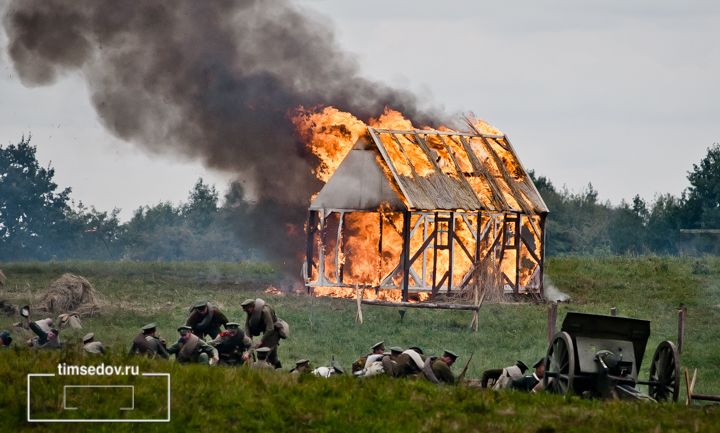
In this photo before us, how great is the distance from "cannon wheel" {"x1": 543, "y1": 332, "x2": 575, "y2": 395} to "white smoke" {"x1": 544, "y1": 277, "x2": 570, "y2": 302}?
21.3 metres

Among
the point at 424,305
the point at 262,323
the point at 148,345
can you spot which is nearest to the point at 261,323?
the point at 262,323

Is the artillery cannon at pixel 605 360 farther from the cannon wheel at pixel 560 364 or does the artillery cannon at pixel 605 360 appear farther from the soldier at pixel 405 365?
the soldier at pixel 405 365

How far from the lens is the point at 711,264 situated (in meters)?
53.4

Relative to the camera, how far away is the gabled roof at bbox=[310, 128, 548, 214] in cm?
4375

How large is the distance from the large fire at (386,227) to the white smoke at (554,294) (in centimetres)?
97

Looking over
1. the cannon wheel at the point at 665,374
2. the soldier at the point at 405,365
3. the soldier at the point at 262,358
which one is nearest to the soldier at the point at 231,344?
the soldier at the point at 262,358

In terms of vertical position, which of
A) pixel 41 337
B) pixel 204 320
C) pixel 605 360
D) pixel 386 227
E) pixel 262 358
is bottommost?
pixel 262 358

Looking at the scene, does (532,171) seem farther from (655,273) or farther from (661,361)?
(661,361)

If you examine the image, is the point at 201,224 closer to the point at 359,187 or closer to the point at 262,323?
the point at 359,187

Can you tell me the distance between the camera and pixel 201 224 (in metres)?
93.8

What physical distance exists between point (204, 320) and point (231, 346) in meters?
2.38

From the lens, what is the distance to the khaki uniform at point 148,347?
84.1ft

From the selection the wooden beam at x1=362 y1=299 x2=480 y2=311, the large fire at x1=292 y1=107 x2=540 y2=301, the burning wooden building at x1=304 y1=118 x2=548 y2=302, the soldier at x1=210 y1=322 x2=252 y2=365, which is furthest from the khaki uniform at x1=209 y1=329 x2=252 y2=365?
the burning wooden building at x1=304 y1=118 x2=548 y2=302

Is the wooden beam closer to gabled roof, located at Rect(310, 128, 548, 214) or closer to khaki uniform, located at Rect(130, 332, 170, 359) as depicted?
gabled roof, located at Rect(310, 128, 548, 214)
